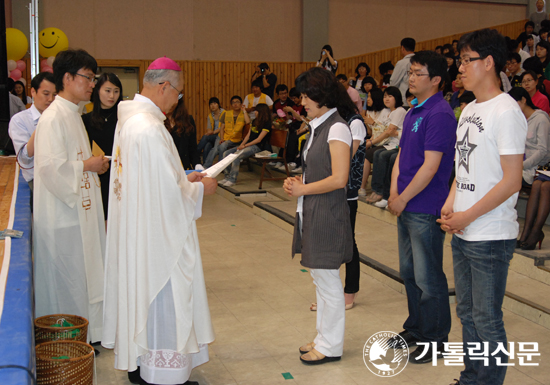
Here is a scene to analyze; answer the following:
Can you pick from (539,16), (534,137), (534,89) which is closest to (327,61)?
(534,89)

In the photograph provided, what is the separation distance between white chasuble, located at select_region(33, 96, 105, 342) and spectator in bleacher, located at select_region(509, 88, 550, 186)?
3.69m

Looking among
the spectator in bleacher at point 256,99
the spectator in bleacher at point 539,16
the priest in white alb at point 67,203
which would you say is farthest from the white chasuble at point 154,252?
the spectator in bleacher at point 539,16

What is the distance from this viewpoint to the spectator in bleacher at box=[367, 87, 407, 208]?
625 centimetres

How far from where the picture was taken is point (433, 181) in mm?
2934

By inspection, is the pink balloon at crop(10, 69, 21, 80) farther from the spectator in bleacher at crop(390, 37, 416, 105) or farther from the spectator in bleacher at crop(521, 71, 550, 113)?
the spectator in bleacher at crop(521, 71, 550, 113)

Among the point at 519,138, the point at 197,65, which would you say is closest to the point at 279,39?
the point at 197,65

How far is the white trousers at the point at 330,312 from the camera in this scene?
298cm

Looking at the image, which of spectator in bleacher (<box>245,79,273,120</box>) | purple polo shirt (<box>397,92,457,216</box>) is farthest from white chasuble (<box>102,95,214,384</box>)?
spectator in bleacher (<box>245,79,273,120</box>)

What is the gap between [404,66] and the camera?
25.9ft

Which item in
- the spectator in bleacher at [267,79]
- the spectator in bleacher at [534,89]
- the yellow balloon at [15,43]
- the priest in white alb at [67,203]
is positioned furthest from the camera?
the spectator in bleacher at [267,79]

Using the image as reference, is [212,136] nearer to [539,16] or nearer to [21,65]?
[21,65]

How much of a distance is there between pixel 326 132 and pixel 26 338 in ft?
5.74

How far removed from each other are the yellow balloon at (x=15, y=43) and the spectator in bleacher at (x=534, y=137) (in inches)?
319

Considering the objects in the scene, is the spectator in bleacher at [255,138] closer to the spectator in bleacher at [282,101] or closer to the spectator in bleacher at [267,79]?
the spectator in bleacher at [282,101]
